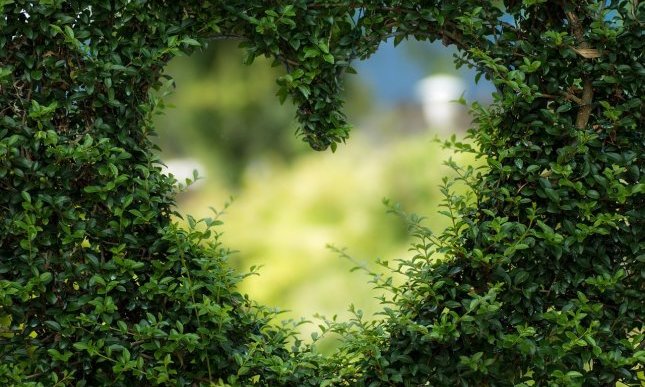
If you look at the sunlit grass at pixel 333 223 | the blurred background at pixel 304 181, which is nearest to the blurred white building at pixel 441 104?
the blurred background at pixel 304 181

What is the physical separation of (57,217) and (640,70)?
202cm

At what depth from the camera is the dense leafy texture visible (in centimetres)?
278

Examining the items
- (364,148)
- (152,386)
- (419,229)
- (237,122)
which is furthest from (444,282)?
(237,122)

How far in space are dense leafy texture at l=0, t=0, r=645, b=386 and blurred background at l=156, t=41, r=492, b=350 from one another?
2484 millimetres

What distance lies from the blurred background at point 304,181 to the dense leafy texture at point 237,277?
2.48 m

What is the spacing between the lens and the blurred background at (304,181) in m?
8.37

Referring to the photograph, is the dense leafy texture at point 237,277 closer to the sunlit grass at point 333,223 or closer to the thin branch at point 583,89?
the thin branch at point 583,89

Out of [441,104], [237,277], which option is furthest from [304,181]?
[237,277]

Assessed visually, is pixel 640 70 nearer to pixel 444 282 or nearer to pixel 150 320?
pixel 444 282

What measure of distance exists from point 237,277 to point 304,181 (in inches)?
254

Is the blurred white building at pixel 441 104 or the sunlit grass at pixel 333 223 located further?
the blurred white building at pixel 441 104

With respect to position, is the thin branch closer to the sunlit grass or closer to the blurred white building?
the sunlit grass

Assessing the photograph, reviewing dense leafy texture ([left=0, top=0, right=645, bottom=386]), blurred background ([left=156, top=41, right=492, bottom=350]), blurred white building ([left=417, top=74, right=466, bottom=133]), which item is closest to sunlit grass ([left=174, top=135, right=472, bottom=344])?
blurred background ([left=156, top=41, right=492, bottom=350])

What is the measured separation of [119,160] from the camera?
2.83 metres
